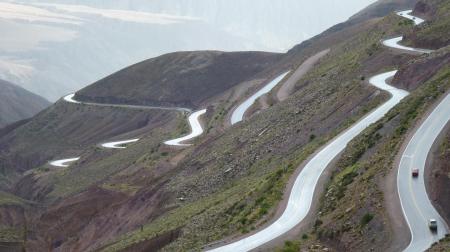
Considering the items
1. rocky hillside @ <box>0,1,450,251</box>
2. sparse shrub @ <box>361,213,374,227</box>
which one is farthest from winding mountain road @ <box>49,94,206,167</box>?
sparse shrub @ <box>361,213,374,227</box>

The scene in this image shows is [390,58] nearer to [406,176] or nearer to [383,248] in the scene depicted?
[406,176]

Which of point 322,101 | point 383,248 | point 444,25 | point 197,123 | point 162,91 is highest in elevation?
Result: point 162,91

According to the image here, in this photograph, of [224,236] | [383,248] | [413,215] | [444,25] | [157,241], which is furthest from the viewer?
[444,25]

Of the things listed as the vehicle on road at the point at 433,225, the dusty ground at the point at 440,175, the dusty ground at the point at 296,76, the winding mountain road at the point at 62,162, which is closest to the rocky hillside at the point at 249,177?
the vehicle on road at the point at 433,225

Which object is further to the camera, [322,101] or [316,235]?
[322,101]

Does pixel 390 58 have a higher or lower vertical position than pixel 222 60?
lower

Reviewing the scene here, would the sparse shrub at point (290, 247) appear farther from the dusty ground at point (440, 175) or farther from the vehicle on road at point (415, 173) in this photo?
the vehicle on road at point (415, 173)

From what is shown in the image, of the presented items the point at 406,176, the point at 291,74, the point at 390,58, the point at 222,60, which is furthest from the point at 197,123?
the point at 406,176

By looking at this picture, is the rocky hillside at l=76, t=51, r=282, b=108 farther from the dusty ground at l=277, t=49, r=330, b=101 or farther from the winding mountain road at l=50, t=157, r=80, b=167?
the dusty ground at l=277, t=49, r=330, b=101
